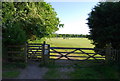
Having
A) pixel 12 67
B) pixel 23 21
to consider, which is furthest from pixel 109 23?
pixel 23 21

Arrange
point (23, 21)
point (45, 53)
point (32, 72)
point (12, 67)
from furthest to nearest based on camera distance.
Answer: point (23, 21)
point (45, 53)
point (12, 67)
point (32, 72)

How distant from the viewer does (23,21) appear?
1159 cm

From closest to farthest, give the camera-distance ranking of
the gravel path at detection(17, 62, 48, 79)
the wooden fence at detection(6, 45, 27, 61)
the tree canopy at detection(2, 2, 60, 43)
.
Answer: the gravel path at detection(17, 62, 48, 79)
the wooden fence at detection(6, 45, 27, 61)
the tree canopy at detection(2, 2, 60, 43)

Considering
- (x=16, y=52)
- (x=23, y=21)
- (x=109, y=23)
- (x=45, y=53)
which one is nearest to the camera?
(x=109, y=23)

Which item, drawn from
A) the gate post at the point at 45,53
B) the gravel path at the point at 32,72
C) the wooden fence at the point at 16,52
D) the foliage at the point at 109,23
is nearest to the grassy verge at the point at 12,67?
the gravel path at the point at 32,72

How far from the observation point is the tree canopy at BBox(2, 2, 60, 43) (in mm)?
9188

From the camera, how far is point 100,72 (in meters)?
7.58

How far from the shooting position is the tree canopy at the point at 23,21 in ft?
30.1

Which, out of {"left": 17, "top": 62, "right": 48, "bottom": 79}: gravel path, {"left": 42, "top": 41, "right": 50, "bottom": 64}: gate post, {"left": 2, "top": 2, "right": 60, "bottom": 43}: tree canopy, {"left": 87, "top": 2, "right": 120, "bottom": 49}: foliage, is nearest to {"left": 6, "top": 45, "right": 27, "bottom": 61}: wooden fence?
{"left": 2, "top": 2, "right": 60, "bottom": 43}: tree canopy

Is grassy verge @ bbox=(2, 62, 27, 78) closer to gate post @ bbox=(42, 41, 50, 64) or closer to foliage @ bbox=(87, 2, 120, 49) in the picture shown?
gate post @ bbox=(42, 41, 50, 64)

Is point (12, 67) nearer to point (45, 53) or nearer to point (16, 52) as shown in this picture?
point (16, 52)

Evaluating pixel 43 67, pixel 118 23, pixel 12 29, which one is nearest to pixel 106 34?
pixel 118 23

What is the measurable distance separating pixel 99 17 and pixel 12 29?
5997 mm

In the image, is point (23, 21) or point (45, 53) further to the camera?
point (23, 21)
